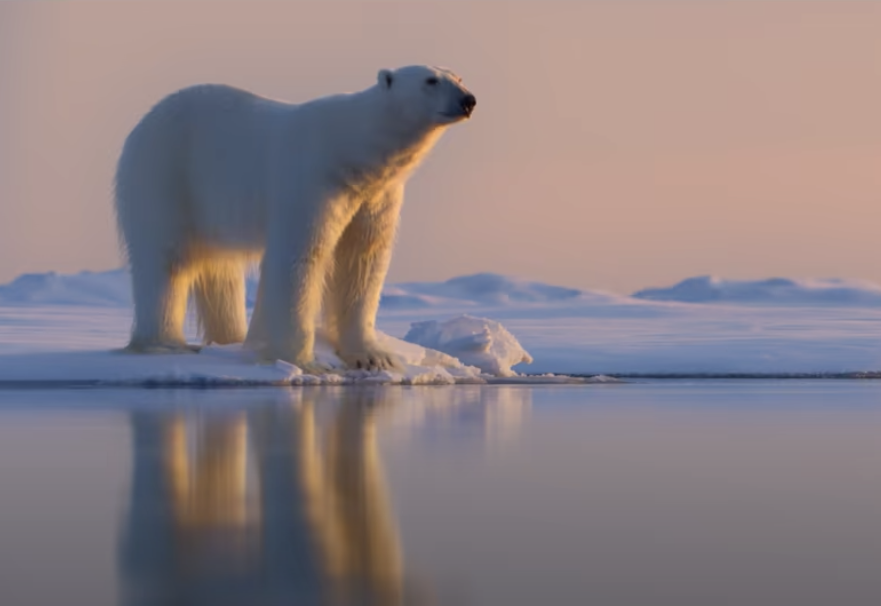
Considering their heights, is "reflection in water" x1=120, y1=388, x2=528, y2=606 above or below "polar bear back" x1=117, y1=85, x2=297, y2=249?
below

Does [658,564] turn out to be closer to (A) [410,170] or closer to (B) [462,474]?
(B) [462,474]

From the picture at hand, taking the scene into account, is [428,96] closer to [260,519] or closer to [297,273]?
[297,273]

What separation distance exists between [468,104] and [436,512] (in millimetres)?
7962

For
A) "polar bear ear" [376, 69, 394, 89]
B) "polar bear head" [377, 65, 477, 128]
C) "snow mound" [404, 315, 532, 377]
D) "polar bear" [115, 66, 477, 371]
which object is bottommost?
"snow mound" [404, 315, 532, 377]

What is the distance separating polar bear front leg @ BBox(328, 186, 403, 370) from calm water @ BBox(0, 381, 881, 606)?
581 cm

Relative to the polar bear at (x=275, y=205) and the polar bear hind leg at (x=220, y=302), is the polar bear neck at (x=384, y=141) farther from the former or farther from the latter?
the polar bear hind leg at (x=220, y=302)

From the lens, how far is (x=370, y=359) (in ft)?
39.2

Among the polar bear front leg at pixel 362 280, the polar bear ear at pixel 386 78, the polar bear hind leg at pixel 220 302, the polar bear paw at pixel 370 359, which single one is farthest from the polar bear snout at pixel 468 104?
the polar bear hind leg at pixel 220 302

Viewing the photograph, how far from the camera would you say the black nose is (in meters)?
10.6

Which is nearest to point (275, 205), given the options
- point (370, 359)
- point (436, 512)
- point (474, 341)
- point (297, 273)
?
point (297, 273)

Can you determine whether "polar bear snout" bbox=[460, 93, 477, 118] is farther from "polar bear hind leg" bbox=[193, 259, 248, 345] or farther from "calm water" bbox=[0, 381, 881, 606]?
"calm water" bbox=[0, 381, 881, 606]

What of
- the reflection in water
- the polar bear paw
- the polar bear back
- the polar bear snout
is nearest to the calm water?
the reflection in water

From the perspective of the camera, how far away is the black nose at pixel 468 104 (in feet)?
34.9

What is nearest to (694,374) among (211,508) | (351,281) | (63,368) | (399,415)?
(351,281)
